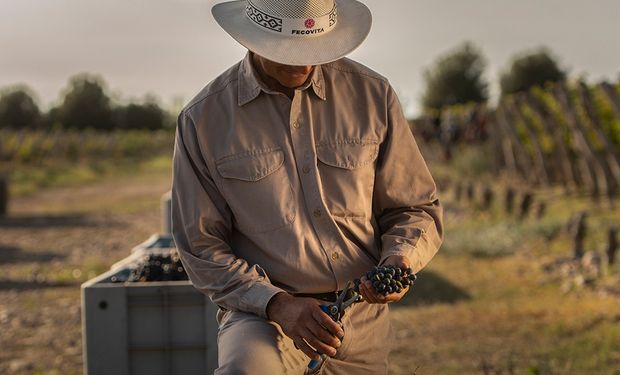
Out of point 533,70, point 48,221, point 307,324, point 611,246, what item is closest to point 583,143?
point 611,246

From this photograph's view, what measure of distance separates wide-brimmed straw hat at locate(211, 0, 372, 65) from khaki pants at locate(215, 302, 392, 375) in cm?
81

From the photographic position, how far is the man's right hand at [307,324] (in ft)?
8.28

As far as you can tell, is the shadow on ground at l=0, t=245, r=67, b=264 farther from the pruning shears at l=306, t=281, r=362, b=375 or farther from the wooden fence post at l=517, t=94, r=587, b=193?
the pruning shears at l=306, t=281, r=362, b=375

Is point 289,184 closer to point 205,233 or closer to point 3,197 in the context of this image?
point 205,233

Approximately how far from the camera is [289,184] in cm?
277

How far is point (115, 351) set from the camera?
3.93 m

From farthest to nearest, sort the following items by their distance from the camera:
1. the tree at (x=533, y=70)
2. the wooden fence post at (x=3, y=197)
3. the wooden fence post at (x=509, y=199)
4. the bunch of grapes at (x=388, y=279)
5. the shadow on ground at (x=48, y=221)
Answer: the tree at (x=533, y=70), the wooden fence post at (x=3, y=197), the shadow on ground at (x=48, y=221), the wooden fence post at (x=509, y=199), the bunch of grapes at (x=388, y=279)

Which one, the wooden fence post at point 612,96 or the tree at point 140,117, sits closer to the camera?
the wooden fence post at point 612,96

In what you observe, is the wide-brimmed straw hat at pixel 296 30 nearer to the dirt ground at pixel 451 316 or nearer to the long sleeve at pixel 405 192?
the long sleeve at pixel 405 192

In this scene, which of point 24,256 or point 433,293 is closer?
point 433,293

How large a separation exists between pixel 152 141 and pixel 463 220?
41.0m

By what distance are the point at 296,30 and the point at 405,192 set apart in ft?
2.13

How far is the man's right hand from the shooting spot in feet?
8.28

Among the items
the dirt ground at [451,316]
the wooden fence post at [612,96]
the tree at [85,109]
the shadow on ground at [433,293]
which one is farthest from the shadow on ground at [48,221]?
the tree at [85,109]
